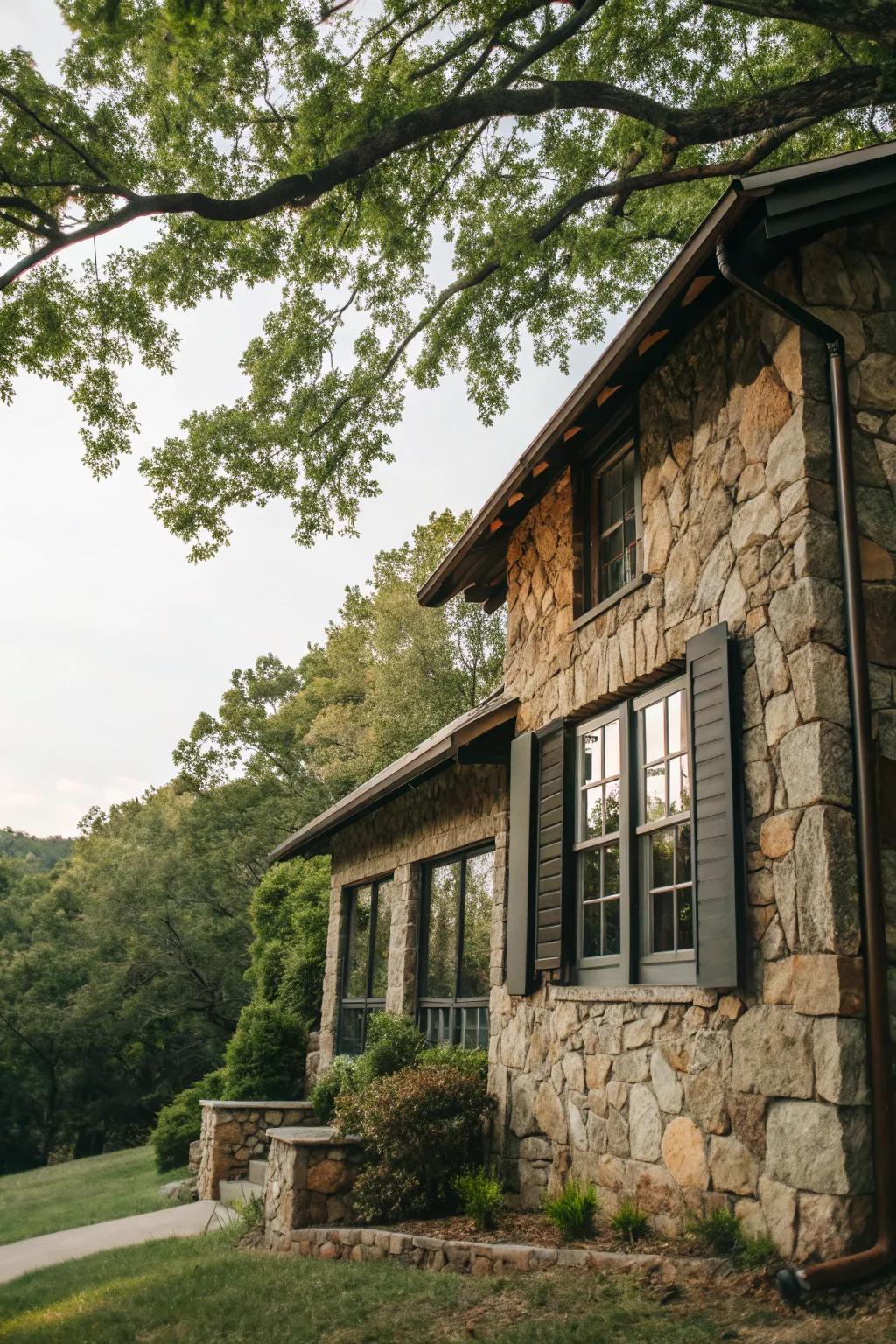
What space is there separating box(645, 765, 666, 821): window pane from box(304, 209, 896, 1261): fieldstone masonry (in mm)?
606

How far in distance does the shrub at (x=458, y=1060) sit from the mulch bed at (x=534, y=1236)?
50.4 inches

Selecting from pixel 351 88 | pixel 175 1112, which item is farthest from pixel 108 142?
pixel 175 1112

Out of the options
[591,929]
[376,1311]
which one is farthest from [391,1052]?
[376,1311]

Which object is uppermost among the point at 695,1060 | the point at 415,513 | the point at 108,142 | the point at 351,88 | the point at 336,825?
the point at 415,513

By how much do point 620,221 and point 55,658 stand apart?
871 inches

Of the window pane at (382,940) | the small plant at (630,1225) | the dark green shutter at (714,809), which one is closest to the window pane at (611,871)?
the dark green shutter at (714,809)

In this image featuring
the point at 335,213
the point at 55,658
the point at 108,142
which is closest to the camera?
the point at 108,142

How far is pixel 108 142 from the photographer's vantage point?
9.62m

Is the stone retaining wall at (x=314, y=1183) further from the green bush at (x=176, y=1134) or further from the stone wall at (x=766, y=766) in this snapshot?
the green bush at (x=176, y=1134)

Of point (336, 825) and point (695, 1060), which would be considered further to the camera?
point (336, 825)

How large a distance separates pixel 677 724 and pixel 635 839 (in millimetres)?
830

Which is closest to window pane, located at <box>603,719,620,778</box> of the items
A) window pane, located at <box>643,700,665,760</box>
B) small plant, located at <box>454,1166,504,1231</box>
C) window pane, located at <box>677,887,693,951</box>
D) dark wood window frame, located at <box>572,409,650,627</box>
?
window pane, located at <box>643,700,665,760</box>

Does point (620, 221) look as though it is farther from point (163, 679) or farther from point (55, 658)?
point (163, 679)

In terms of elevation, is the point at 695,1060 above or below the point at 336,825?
below
